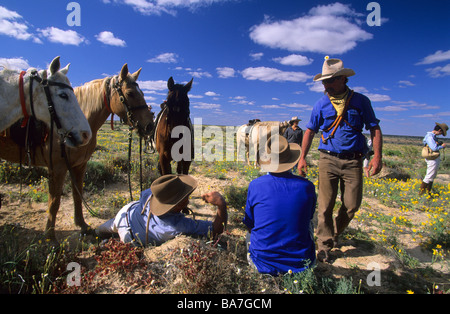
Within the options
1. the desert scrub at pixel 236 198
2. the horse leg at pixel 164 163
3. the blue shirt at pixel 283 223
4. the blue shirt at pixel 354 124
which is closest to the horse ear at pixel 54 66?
the horse leg at pixel 164 163

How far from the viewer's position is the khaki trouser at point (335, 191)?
3.05m

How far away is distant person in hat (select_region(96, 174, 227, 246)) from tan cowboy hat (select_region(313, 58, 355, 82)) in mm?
2279

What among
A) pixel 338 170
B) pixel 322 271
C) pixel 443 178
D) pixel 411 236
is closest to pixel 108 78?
pixel 338 170

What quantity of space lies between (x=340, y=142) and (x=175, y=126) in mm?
2942

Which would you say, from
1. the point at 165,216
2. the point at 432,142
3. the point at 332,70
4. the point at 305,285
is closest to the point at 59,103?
the point at 165,216

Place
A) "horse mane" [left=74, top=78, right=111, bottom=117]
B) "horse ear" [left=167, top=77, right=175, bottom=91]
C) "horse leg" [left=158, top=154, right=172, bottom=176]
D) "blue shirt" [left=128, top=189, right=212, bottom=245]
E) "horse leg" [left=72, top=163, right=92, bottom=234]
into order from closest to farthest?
"blue shirt" [left=128, top=189, right=212, bottom=245]
"horse mane" [left=74, top=78, right=111, bottom=117]
"horse leg" [left=72, top=163, right=92, bottom=234]
"horse ear" [left=167, top=77, right=175, bottom=91]
"horse leg" [left=158, top=154, right=172, bottom=176]

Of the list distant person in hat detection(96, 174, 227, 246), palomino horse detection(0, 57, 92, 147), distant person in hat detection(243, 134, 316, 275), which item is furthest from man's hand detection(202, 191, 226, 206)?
palomino horse detection(0, 57, 92, 147)

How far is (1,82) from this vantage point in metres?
2.09

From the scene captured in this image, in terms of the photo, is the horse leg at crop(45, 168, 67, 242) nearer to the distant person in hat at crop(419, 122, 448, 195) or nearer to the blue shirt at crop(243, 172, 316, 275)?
the blue shirt at crop(243, 172, 316, 275)

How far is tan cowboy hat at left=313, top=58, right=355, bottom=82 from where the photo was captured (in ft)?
9.78

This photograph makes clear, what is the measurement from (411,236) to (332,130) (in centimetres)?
295

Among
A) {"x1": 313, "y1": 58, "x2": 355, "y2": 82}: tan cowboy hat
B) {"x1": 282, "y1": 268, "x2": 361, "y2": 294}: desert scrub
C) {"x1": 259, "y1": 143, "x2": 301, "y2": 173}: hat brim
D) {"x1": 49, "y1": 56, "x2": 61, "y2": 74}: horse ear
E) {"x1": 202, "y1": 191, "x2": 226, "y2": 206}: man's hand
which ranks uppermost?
{"x1": 313, "y1": 58, "x2": 355, "y2": 82}: tan cowboy hat

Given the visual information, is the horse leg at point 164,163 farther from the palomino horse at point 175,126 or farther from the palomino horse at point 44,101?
the palomino horse at point 44,101
